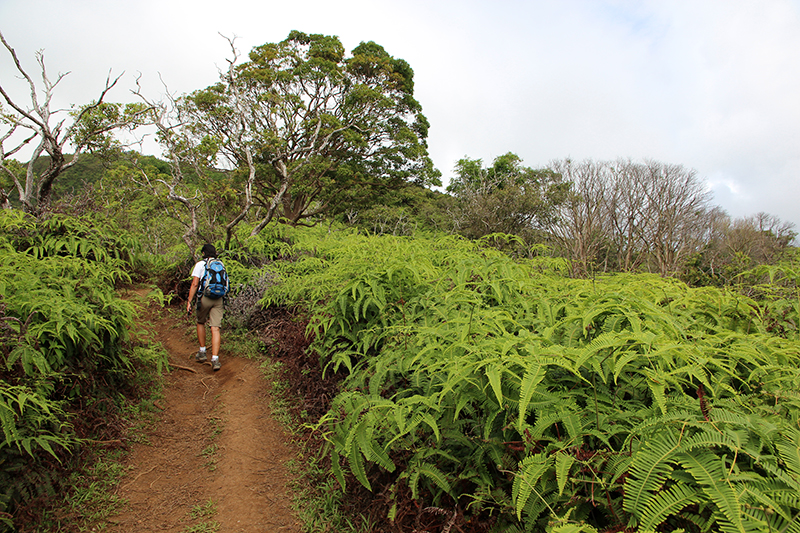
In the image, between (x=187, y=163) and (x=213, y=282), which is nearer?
(x=213, y=282)

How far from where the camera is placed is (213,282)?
568 cm

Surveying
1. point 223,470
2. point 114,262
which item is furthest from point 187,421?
point 114,262

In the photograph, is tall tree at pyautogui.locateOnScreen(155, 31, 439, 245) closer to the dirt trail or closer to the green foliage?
the green foliage

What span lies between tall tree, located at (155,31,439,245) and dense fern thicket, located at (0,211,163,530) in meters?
11.0

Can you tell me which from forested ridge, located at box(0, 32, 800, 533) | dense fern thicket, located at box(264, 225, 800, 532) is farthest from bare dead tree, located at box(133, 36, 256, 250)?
dense fern thicket, located at box(264, 225, 800, 532)

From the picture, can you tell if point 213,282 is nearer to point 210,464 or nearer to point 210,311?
point 210,311

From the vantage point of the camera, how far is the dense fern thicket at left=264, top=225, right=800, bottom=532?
1.38m

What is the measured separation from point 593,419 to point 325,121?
15212 millimetres

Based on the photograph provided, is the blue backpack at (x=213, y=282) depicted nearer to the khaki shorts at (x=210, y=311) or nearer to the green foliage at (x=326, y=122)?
the khaki shorts at (x=210, y=311)

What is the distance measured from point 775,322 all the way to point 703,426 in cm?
184

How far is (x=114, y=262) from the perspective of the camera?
578 cm

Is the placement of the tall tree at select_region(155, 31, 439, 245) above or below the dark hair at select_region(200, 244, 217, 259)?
above

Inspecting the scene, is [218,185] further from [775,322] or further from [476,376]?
[775,322]

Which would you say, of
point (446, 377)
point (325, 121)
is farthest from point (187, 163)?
point (446, 377)
